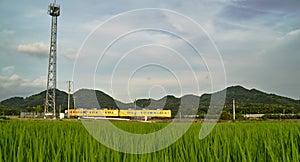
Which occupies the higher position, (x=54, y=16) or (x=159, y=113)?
(x=54, y=16)

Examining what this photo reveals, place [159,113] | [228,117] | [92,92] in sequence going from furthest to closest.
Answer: [228,117]
[159,113]
[92,92]

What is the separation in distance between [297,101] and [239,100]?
32.4ft

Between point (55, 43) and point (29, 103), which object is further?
point (29, 103)

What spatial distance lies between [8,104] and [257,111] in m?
42.4

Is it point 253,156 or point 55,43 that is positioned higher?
point 55,43

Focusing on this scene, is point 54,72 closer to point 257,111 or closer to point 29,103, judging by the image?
point 257,111

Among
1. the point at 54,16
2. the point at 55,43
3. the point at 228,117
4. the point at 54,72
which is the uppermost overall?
the point at 54,16

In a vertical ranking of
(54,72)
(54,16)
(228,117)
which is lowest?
(228,117)

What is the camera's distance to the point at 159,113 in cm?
2258

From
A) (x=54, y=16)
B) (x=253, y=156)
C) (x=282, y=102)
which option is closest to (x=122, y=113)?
(x=54, y=16)

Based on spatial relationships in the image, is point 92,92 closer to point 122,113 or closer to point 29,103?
point 122,113

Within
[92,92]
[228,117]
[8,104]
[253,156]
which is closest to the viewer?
[253,156]

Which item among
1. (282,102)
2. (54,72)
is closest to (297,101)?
(282,102)

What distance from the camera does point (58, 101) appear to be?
41.5 metres
